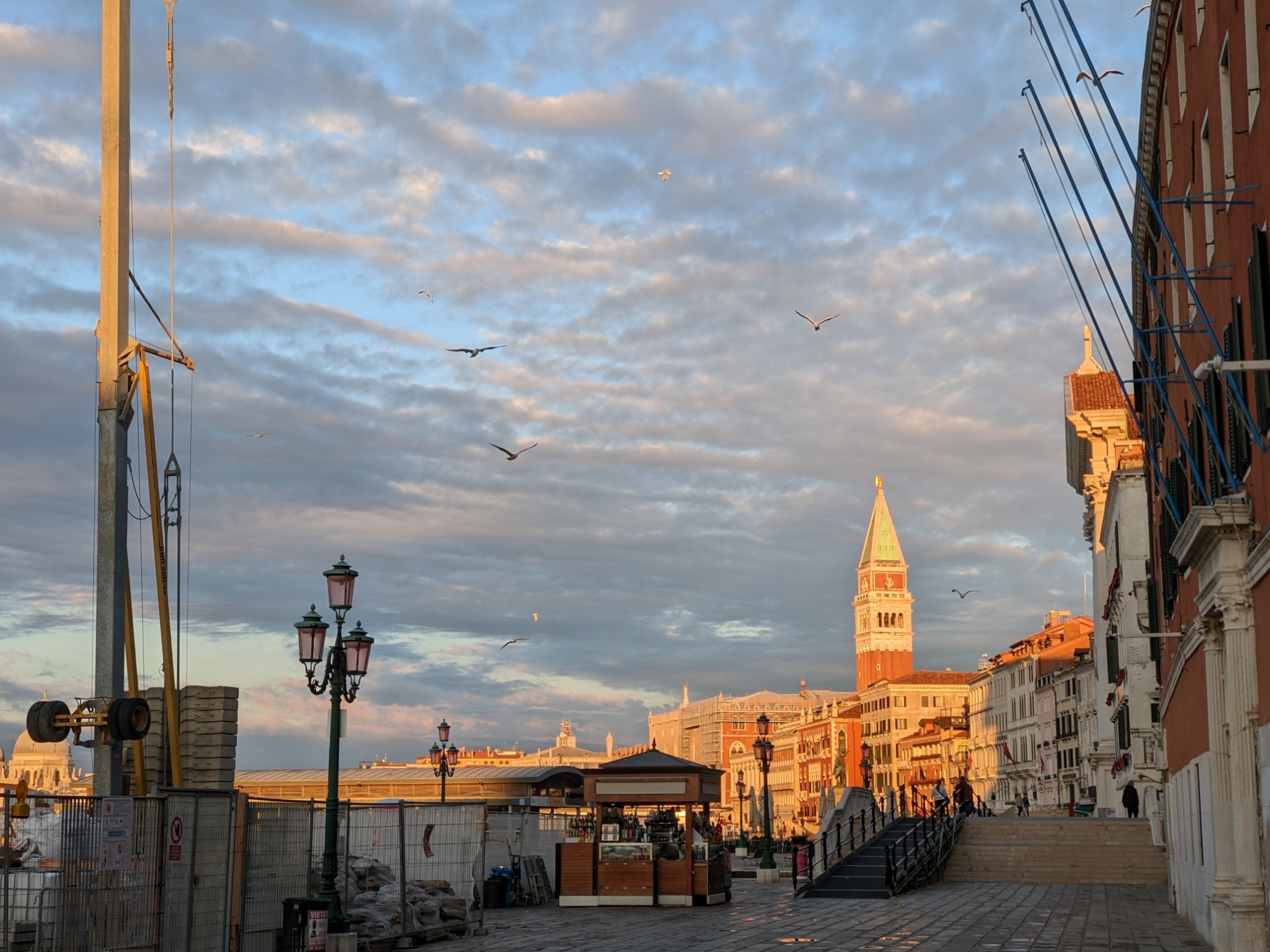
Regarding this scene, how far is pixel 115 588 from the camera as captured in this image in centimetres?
1424

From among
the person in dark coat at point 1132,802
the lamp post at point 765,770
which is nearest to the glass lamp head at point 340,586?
the lamp post at point 765,770

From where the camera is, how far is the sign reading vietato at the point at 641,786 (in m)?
29.6

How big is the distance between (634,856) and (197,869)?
14.7m

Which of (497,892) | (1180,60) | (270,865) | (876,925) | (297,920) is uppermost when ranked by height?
(1180,60)

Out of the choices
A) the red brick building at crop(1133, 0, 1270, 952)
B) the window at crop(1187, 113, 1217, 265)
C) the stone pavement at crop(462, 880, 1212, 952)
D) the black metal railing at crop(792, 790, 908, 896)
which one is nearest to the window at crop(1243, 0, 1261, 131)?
the red brick building at crop(1133, 0, 1270, 952)

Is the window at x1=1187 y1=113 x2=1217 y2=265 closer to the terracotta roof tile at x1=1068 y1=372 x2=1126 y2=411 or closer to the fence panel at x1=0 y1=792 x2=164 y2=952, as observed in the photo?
the fence panel at x1=0 y1=792 x2=164 y2=952

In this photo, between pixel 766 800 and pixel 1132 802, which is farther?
pixel 1132 802

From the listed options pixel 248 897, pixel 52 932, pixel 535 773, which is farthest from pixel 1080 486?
pixel 52 932

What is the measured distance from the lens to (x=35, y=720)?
45.3 ft

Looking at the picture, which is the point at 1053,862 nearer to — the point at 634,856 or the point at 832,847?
the point at 832,847

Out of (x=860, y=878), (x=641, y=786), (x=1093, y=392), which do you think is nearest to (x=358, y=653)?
(x=641, y=786)

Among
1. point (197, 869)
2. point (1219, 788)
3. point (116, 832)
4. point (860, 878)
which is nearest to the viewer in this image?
point (116, 832)

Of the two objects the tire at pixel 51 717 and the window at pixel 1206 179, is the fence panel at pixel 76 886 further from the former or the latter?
the window at pixel 1206 179

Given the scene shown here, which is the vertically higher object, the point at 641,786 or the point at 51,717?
the point at 51,717
